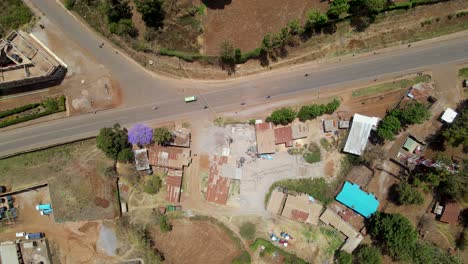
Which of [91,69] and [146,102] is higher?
[91,69]

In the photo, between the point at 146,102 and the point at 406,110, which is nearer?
the point at 406,110

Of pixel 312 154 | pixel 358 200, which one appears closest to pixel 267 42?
pixel 312 154

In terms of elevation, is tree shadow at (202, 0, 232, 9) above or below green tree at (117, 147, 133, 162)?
above

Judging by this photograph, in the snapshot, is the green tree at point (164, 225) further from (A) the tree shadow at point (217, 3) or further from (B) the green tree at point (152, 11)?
(A) the tree shadow at point (217, 3)

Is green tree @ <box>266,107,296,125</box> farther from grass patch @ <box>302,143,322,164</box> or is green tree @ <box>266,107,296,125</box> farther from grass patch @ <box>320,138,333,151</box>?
grass patch @ <box>320,138,333,151</box>

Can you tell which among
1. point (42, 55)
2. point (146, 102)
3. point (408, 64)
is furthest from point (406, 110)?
point (42, 55)

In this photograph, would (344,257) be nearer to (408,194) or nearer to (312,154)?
(408,194)

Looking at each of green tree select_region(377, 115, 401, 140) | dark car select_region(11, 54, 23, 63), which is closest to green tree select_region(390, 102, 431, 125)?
green tree select_region(377, 115, 401, 140)

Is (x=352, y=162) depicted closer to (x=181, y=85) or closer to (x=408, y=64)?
(x=408, y=64)
